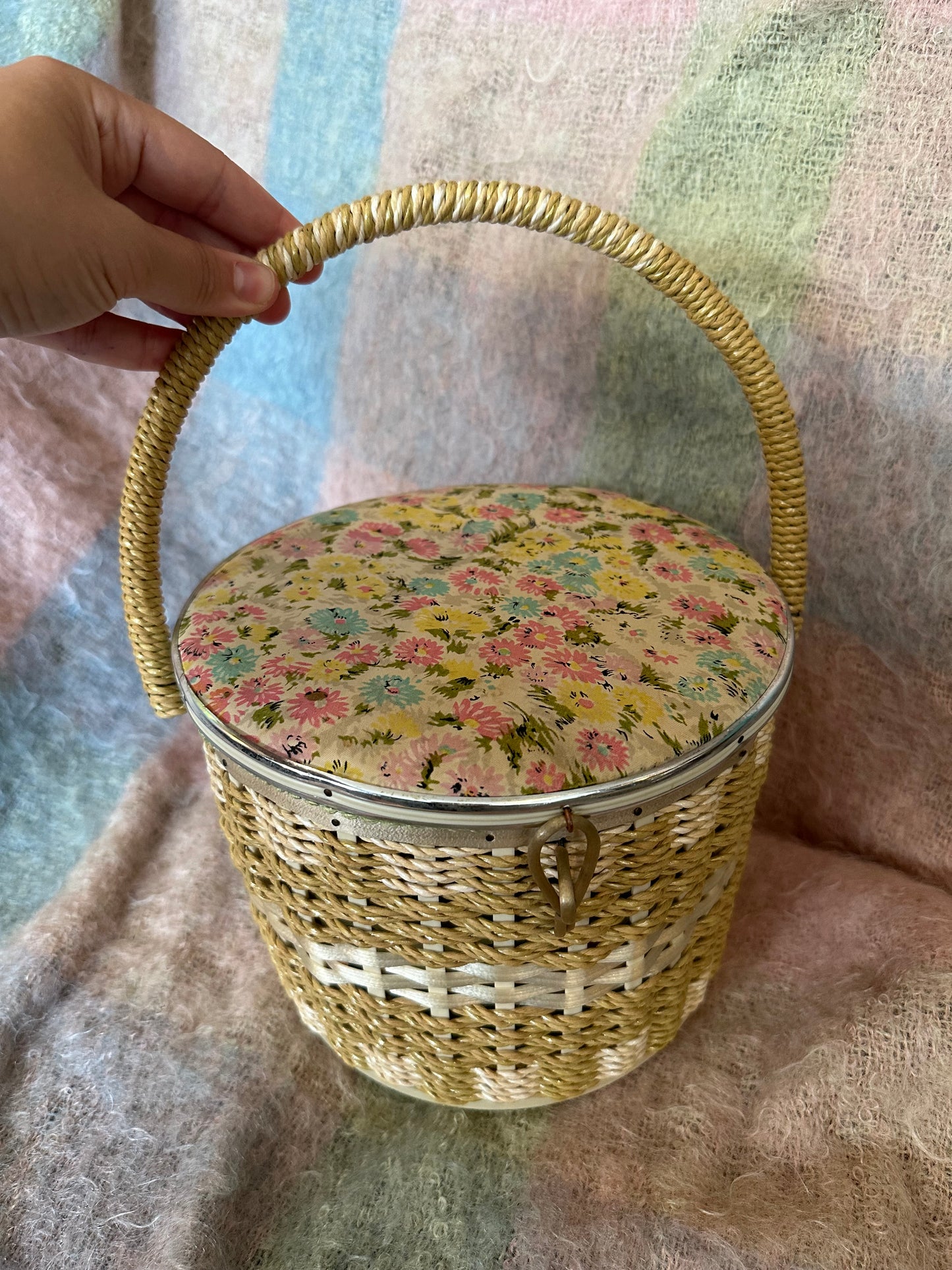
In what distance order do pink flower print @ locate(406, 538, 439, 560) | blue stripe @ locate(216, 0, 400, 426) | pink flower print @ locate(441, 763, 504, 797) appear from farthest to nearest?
blue stripe @ locate(216, 0, 400, 426) < pink flower print @ locate(406, 538, 439, 560) < pink flower print @ locate(441, 763, 504, 797)

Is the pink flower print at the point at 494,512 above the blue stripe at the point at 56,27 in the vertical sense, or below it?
below

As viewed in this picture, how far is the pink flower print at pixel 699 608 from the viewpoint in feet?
1.91

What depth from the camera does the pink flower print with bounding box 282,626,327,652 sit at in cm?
55

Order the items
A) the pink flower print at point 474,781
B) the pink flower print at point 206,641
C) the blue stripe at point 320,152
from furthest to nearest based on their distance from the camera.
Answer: the blue stripe at point 320,152 < the pink flower print at point 206,641 < the pink flower print at point 474,781

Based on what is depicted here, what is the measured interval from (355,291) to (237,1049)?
0.67 metres

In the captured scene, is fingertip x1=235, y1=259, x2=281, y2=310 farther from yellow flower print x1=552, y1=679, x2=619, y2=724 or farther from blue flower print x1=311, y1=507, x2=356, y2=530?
yellow flower print x1=552, y1=679, x2=619, y2=724

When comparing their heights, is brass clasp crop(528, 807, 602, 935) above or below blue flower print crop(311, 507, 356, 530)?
below

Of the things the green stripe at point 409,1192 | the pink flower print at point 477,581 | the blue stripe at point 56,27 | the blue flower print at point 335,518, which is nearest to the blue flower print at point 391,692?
the pink flower print at point 477,581

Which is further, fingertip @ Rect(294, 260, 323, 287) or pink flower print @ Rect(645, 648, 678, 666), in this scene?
fingertip @ Rect(294, 260, 323, 287)

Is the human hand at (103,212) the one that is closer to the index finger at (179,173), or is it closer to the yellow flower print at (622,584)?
the index finger at (179,173)

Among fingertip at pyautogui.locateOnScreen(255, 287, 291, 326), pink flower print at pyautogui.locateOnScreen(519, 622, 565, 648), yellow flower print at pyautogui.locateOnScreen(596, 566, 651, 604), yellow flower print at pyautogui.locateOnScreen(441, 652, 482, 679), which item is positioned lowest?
yellow flower print at pyautogui.locateOnScreen(441, 652, 482, 679)

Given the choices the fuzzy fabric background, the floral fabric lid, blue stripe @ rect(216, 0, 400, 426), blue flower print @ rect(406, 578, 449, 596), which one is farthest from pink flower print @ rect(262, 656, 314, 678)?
blue stripe @ rect(216, 0, 400, 426)

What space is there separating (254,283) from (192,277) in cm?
4

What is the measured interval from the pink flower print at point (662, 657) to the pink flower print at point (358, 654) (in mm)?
154
